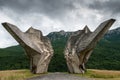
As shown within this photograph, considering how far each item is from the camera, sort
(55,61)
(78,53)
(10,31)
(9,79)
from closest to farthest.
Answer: (9,79)
(10,31)
(78,53)
(55,61)

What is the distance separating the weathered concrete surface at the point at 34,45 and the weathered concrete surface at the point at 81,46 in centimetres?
330

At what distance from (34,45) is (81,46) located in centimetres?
691

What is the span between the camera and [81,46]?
45125mm

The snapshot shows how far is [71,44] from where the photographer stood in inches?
1847

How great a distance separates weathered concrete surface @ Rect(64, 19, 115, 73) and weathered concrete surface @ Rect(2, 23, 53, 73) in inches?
130

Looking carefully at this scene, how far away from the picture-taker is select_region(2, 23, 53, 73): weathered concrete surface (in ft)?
140

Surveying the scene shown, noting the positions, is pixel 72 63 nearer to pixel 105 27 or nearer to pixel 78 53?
pixel 78 53

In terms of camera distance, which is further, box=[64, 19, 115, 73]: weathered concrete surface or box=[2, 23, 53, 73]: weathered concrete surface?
box=[64, 19, 115, 73]: weathered concrete surface

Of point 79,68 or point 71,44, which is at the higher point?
point 71,44

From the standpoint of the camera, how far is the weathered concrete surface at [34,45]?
140 ft

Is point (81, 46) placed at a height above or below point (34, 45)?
below

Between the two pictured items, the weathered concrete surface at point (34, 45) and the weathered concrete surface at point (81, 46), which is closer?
the weathered concrete surface at point (34, 45)

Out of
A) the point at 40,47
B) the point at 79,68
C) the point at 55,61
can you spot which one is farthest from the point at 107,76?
the point at 55,61

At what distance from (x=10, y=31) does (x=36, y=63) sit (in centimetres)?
634
